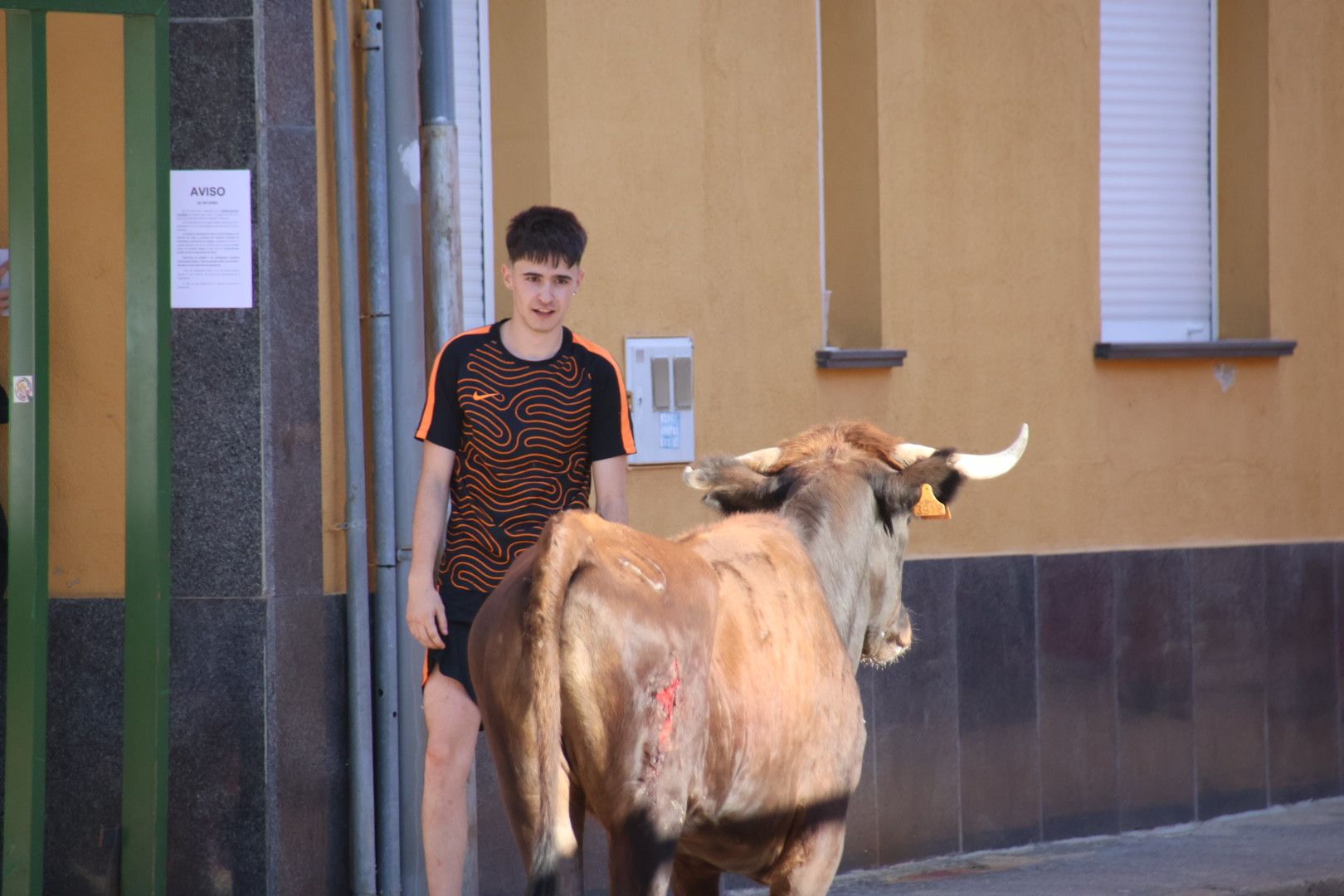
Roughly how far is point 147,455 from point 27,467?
0.42 meters

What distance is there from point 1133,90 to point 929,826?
3.89 metres

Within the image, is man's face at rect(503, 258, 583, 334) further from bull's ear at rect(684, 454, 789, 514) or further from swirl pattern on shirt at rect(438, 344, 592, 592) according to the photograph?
bull's ear at rect(684, 454, 789, 514)

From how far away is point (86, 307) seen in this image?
6648 millimetres

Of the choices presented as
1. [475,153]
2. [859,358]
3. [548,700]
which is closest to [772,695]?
[548,700]

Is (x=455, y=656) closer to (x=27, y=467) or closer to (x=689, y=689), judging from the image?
(x=689, y=689)

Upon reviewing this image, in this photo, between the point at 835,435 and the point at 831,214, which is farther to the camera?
the point at 831,214

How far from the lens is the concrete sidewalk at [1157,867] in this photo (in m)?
7.53

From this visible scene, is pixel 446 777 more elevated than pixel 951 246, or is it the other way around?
pixel 951 246

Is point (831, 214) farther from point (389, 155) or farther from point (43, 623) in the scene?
point (43, 623)

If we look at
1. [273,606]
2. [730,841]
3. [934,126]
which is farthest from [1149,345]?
[730,841]

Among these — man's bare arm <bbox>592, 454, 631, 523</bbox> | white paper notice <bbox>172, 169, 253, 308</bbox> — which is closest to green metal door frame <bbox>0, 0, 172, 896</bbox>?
white paper notice <bbox>172, 169, 253, 308</bbox>

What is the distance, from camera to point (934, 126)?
8352 millimetres

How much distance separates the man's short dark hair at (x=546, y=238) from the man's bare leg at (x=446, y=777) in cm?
119

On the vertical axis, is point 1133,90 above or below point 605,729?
above
